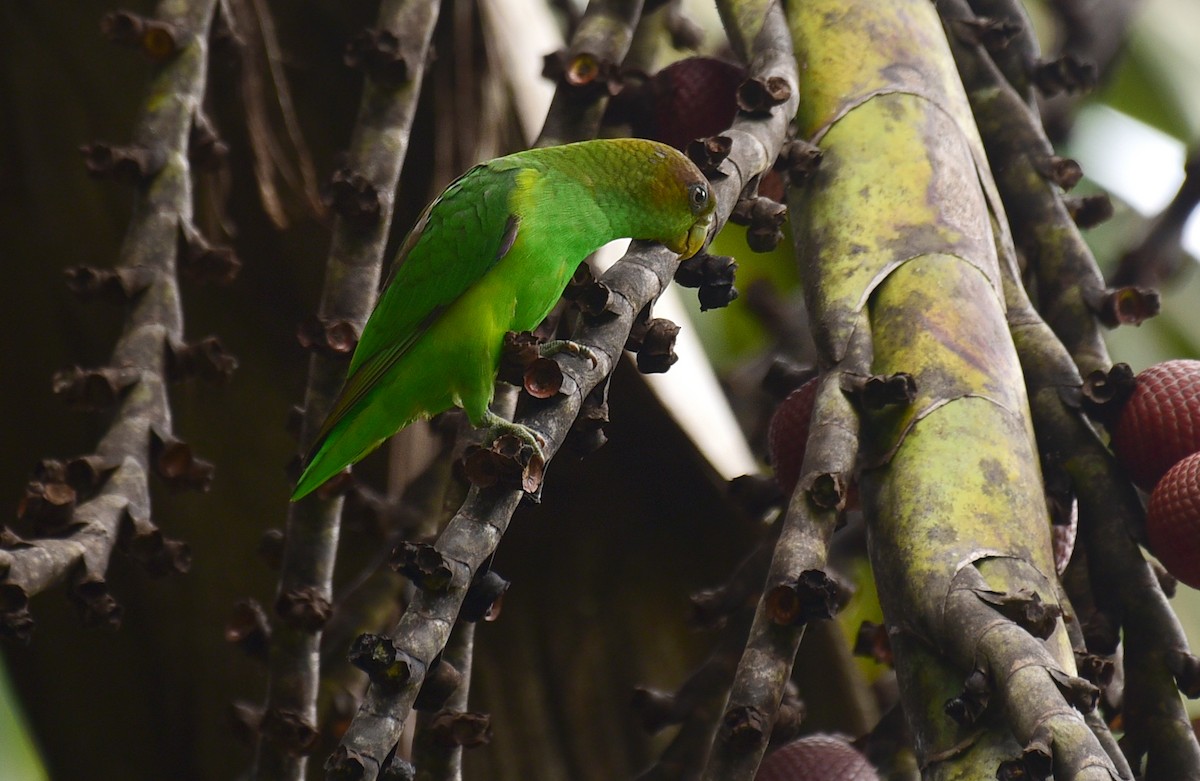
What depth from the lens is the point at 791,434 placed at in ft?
6.36

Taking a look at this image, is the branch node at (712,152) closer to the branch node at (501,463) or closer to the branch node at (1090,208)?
the branch node at (501,463)

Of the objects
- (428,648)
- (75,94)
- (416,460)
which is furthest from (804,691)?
(75,94)

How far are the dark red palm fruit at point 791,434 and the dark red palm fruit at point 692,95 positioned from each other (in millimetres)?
619

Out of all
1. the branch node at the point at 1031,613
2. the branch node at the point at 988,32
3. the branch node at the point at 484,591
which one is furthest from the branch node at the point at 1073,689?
the branch node at the point at 988,32

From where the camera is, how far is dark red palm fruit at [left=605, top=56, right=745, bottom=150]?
228cm

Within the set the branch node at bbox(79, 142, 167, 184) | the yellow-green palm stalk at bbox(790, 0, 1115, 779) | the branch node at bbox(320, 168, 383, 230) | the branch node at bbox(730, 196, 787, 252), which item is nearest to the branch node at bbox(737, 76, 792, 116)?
the branch node at bbox(730, 196, 787, 252)

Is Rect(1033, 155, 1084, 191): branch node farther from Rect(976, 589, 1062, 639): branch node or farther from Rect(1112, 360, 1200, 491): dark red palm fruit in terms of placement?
Rect(976, 589, 1062, 639): branch node

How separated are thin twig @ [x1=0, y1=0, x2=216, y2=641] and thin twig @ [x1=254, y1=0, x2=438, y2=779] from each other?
22 cm

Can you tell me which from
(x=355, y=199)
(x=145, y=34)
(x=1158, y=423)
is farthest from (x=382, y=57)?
(x=1158, y=423)

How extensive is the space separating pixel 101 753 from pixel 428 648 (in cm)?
240

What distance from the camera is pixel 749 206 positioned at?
1.78 m

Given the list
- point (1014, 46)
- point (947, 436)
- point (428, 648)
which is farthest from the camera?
point (1014, 46)

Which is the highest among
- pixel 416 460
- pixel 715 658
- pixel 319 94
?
pixel 319 94

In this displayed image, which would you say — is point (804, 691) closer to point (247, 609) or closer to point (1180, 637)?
point (1180, 637)
